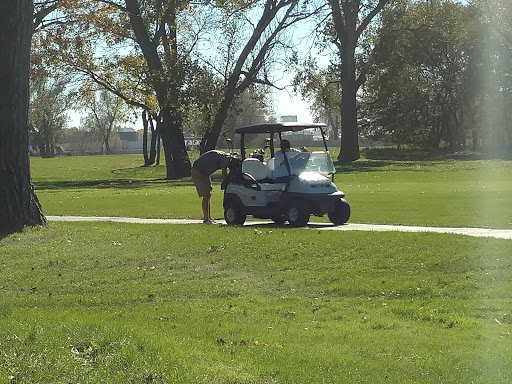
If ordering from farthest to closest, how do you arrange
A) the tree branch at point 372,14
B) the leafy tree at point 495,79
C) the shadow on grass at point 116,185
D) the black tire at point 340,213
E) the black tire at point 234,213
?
the leafy tree at point 495,79 → the tree branch at point 372,14 → the shadow on grass at point 116,185 → the black tire at point 234,213 → the black tire at point 340,213

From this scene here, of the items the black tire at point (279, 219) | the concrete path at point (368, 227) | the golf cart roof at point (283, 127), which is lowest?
the concrete path at point (368, 227)

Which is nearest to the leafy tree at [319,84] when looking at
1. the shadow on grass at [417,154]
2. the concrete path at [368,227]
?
the shadow on grass at [417,154]

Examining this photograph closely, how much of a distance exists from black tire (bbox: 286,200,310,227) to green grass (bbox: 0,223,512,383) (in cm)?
120

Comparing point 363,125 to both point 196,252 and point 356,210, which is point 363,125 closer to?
point 356,210

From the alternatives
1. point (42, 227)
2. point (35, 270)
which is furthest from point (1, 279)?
point (42, 227)

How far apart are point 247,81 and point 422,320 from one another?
38597 mm

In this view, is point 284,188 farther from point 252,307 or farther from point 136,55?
point 136,55

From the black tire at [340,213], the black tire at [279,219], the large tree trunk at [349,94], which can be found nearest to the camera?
the black tire at [340,213]

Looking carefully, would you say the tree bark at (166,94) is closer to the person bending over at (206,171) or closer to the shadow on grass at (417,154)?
the shadow on grass at (417,154)

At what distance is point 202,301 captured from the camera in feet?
34.6

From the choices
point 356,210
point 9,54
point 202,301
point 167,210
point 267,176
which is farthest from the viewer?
point 167,210

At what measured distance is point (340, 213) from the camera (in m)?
18.4

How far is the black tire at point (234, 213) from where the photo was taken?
18.9 m

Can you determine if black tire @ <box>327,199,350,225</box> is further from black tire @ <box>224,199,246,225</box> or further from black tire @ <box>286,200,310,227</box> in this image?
black tire @ <box>224,199,246,225</box>
